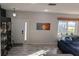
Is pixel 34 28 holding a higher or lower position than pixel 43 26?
lower

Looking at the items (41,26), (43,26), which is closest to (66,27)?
→ (43,26)

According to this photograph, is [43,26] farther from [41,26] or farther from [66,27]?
[66,27]

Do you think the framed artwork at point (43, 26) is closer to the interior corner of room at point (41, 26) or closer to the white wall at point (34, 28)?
the interior corner of room at point (41, 26)

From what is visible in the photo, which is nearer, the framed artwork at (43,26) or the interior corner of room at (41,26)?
the interior corner of room at (41,26)

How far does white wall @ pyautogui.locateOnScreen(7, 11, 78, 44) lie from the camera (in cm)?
721

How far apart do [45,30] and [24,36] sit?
1.17m

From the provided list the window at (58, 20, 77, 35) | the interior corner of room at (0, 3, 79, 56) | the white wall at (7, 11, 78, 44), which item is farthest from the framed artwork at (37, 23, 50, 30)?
the window at (58, 20, 77, 35)

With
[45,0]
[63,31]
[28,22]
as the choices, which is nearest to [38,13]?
[28,22]

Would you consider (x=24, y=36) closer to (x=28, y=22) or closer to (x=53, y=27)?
(x=28, y=22)

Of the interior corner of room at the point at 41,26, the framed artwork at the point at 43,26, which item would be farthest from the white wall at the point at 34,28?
A: the framed artwork at the point at 43,26

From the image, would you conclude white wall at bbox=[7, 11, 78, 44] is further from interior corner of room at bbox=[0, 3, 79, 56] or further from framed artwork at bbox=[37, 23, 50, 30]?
framed artwork at bbox=[37, 23, 50, 30]

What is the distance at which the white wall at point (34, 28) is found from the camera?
7.21m

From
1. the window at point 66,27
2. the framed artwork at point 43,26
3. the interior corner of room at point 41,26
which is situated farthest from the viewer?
the window at point 66,27

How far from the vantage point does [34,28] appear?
24.5 feet
